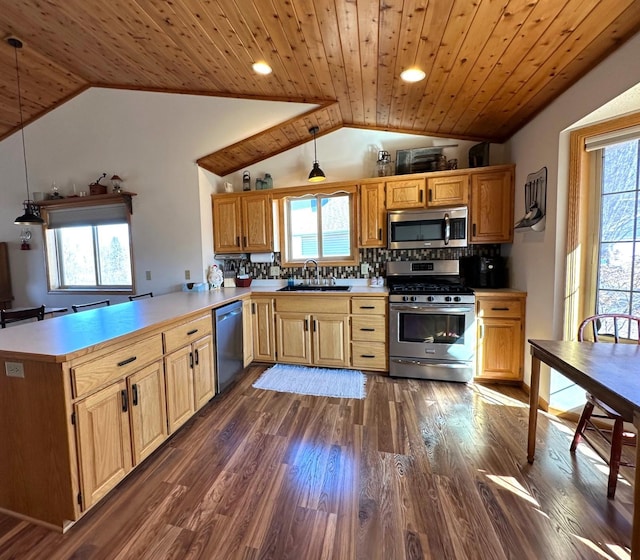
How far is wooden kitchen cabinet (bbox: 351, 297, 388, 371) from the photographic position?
10.1 ft

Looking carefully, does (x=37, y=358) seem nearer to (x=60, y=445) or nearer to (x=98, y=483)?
(x=60, y=445)

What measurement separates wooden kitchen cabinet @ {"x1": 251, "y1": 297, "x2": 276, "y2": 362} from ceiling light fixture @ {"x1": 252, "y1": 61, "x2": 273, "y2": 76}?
7.07 feet

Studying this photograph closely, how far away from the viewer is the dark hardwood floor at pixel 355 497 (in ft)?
4.30

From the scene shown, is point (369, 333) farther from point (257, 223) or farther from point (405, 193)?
point (257, 223)

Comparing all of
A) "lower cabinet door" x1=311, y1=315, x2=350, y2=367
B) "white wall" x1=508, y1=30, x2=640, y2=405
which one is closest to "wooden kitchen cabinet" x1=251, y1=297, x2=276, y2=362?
"lower cabinet door" x1=311, y1=315, x2=350, y2=367

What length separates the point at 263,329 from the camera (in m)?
3.41

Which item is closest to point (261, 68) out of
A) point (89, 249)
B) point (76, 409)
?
point (76, 409)

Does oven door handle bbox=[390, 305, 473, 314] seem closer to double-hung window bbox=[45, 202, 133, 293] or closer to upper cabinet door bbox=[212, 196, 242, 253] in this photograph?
upper cabinet door bbox=[212, 196, 242, 253]

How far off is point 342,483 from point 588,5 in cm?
274

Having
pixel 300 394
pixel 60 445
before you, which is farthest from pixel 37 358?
pixel 300 394

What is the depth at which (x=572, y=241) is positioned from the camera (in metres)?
2.22

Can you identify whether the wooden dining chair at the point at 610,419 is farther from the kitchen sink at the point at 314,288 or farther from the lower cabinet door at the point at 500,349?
the kitchen sink at the point at 314,288

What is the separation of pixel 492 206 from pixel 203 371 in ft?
10.3

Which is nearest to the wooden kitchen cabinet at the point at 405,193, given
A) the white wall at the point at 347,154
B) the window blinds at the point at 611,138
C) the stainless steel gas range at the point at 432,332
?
the white wall at the point at 347,154
